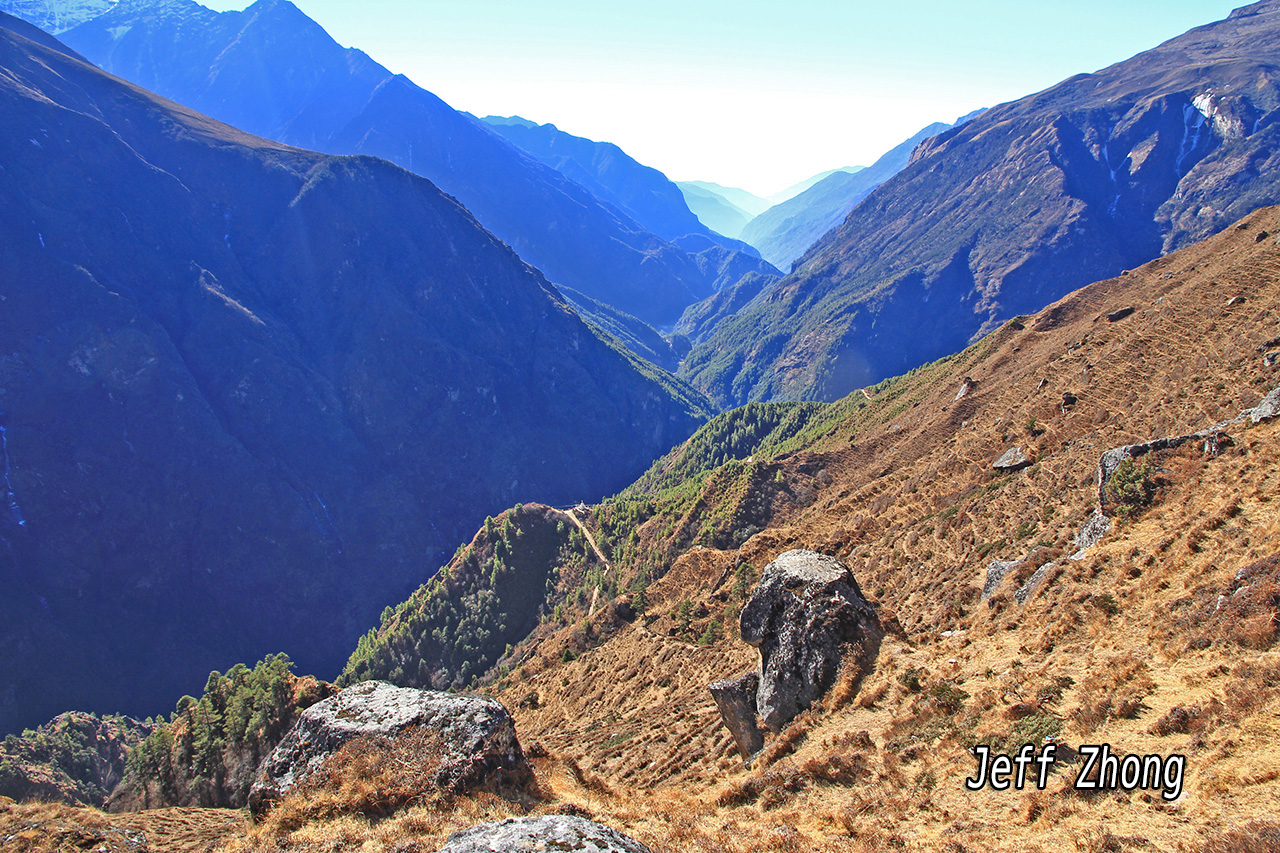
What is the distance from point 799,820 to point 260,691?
168 feet

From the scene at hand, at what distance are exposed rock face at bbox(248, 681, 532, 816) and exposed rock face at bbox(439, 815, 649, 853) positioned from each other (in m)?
4.65

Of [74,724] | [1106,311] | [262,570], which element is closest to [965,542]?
[1106,311]

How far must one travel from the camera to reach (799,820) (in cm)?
1535

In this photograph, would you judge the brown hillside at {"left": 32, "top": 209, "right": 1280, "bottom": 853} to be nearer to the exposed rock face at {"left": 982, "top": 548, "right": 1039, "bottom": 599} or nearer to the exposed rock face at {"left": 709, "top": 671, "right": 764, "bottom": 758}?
the exposed rock face at {"left": 982, "top": 548, "right": 1039, "bottom": 599}

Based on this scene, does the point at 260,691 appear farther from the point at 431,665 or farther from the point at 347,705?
the point at 431,665

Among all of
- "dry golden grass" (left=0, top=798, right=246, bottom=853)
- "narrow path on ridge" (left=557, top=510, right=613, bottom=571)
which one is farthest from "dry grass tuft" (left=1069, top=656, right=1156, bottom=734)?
"narrow path on ridge" (left=557, top=510, right=613, bottom=571)

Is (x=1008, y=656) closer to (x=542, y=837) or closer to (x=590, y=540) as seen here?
(x=542, y=837)

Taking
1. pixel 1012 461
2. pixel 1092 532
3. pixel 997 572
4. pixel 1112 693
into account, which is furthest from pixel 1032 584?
pixel 1012 461

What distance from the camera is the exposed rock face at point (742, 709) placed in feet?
79.5

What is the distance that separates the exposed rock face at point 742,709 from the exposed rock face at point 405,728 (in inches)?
403

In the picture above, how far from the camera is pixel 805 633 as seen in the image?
2408 centimetres

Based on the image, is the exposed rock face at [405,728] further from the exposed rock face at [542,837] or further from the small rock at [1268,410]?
the small rock at [1268,410]

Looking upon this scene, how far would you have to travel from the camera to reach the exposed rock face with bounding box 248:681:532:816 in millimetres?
17188

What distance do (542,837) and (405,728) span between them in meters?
8.11
